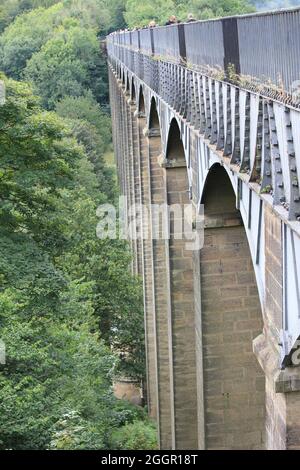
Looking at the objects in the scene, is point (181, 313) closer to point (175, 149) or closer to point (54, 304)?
point (175, 149)

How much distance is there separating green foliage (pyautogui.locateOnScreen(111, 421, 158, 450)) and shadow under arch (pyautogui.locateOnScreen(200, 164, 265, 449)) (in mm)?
8248

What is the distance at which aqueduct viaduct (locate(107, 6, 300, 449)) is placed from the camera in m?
7.88

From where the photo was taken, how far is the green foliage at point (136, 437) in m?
24.6

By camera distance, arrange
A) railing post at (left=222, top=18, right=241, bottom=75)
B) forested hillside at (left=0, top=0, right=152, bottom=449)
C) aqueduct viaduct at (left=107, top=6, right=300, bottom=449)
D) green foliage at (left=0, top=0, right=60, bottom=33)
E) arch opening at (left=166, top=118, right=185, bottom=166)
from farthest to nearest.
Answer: green foliage at (left=0, top=0, right=60, bottom=33), arch opening at (left=166, top=118, right=185, bottom=166), forested hillside at (left=0, top=0, right=152, bottom=449), railing post at (left=222, top=18, right=241, bottom=75), aqueduct viaduct at (left=107, top=6, right=300, bottom=449)

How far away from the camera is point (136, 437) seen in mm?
26000

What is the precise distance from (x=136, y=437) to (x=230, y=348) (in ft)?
36.2

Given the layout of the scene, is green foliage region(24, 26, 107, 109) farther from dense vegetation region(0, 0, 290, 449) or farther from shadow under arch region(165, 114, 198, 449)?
shadow under arch region(165, 114, 198, 449)

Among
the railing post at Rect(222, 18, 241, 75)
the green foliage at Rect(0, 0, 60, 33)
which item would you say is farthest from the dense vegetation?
the green foliage at Rect(0, 0, 60, 33)

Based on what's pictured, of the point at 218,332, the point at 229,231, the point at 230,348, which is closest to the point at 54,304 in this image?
the point at 218,332

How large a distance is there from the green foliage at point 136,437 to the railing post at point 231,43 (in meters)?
14.5

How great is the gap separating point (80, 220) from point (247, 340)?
710 inches

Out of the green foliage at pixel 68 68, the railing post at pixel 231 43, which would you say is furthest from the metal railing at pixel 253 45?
the green foliage at pixel 68 68

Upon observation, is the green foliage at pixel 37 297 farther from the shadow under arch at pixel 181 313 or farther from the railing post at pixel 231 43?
the railing post at pixel 231 43

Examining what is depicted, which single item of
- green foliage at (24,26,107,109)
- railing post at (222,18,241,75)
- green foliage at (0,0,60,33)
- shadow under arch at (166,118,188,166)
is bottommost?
green foliage at (24,26,107,109)
